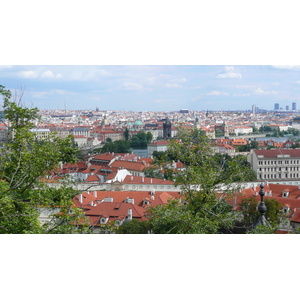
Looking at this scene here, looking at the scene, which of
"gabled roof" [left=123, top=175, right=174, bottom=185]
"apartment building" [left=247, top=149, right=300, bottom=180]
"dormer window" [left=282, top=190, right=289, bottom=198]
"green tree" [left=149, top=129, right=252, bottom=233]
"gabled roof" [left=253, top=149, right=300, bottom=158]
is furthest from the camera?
"gabled roof" [left=253, top=149, right=300, bottom=158]

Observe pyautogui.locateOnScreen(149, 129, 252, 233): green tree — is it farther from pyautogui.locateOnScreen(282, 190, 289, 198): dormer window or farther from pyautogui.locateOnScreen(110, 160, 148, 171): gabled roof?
pyautogui.locateOnScreen(110, 160, 148, 171): gabled roof

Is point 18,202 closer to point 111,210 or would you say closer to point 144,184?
point 111,210

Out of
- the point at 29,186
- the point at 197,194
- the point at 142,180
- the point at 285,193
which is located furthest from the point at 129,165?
the point at 29,186

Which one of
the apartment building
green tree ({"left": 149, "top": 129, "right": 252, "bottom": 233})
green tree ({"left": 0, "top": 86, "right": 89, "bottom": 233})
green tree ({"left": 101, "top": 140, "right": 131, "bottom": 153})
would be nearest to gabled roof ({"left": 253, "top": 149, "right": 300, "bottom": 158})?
the apartment building

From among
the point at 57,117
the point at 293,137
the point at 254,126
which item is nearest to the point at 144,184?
the point at 57,117

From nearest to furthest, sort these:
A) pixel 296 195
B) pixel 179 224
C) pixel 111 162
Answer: pixel 179 224, pixel 296 195, pixel 111 162

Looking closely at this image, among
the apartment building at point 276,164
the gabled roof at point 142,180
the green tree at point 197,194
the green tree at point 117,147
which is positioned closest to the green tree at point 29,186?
the green tree at point 197,194

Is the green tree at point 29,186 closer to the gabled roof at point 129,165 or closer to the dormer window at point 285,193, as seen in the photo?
the dormer window at point 285,193
